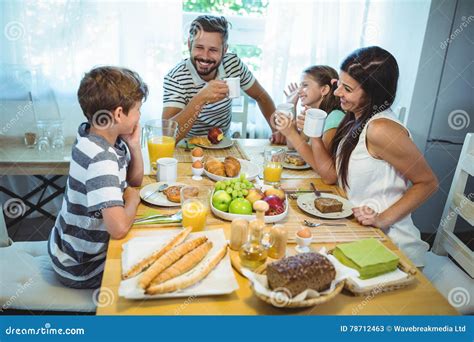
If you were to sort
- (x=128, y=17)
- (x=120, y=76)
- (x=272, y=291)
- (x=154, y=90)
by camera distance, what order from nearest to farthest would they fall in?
1. (x=272, y=291)
2. (x=120, y=76)
3. (x=128, y=17)
4. (x=154, y=90)

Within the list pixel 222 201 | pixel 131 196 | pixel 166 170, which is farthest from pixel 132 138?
pixel 222 201

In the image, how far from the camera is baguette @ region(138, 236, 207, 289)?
2.99 ft

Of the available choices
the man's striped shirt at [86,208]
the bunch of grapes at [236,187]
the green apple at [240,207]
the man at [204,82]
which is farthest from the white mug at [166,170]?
the man at [204,82]

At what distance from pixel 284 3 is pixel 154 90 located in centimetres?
99

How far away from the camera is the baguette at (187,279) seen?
2.94ft

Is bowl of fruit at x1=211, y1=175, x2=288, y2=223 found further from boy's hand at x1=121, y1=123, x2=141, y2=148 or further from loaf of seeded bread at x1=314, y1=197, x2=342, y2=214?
boy's hand at x1=121, y1=123, x2=141, y2=148

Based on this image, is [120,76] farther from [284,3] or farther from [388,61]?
[284,3]

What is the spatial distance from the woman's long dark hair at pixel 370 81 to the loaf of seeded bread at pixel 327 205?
0.82ft

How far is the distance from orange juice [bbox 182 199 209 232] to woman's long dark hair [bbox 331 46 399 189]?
0.64 meters

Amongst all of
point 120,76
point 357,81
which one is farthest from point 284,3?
point 120,76

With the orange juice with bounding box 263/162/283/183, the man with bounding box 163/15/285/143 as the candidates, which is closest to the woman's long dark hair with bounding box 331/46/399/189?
the orange juice with bounding box 263/162/283/183

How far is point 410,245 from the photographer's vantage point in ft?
4.68

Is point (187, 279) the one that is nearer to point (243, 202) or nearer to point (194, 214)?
point (194, 214)

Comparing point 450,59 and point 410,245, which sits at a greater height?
point 450,59
